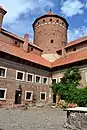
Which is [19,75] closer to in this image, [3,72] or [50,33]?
[3,72]

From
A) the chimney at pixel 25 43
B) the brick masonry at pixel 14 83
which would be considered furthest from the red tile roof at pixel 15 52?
the chimney at pixel 25 43

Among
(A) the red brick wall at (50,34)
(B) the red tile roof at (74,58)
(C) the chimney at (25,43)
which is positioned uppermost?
(A) the red brick wall at (50,34)

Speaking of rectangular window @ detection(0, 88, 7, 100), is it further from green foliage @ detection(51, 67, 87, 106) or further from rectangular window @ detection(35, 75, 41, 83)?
green foliage @ detection(51, 67, 87, 106)

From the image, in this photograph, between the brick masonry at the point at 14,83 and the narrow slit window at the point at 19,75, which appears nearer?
the brick masonry at the point at 14,83

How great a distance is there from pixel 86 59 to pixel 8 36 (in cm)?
1291

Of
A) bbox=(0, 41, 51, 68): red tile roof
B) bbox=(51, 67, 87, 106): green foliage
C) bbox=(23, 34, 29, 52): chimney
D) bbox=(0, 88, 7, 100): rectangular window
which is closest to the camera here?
bbox=(51, 67, 87, 106): green foliage

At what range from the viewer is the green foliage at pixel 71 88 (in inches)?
702

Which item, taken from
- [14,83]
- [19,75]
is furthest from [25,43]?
[14,83]

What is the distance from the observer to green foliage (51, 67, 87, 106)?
17837 millimetres

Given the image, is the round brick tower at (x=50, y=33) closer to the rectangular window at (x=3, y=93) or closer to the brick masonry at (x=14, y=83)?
the brick masonry at (x=14, y=83)

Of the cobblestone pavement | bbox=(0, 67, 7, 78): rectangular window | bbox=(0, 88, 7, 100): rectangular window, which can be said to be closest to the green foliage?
the cobblestone pavement

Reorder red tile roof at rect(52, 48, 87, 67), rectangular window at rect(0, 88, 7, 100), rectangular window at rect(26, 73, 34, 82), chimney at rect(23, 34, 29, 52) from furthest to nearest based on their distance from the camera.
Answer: chimney at rect(23, 34, 29, 52) → red tile roof at rect(52, 48, 87, 67) → rectangular window at rect(26, 73, 34, 82) → rectangular window at rect(0, 88, 7, 100)

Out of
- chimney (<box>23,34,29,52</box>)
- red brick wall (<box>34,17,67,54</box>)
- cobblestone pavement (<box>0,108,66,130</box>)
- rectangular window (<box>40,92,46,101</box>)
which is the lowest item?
cobblestone pavement (<box>0,108,66,130</box>)

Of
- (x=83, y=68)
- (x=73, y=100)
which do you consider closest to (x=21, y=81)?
(x=73, y=100)
